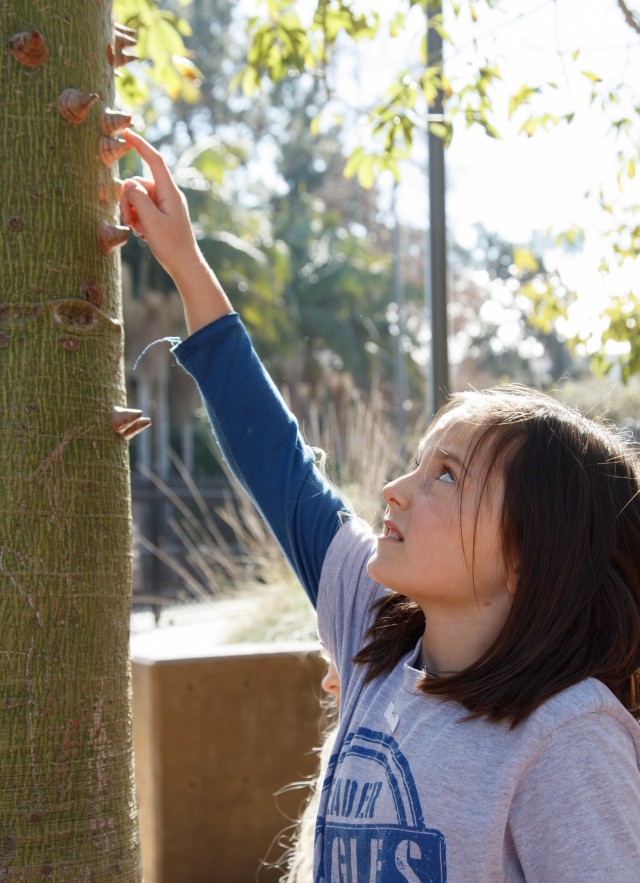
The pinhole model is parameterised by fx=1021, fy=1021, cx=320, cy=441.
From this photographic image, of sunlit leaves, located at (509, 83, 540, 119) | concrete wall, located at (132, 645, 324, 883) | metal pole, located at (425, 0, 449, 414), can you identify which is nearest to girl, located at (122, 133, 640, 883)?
sunlit leaves, located at (509, 83, 540, 119)

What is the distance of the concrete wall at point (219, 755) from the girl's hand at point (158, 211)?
8.87ft

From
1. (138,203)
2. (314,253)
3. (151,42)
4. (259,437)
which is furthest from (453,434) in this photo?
(314,253)

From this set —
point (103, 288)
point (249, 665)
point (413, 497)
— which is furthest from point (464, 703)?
point (249, 665)

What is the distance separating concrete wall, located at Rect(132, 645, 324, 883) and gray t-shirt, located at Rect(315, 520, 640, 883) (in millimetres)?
2663

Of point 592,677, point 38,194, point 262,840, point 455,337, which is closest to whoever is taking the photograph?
point 592,677

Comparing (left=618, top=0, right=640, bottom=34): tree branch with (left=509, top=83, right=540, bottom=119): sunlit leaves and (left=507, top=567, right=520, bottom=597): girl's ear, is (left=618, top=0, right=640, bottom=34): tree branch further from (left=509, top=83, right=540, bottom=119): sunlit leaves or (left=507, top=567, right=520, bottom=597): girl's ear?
(left=507, top=567, right=520, bottom=597): girl's ear

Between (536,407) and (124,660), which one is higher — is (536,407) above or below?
above

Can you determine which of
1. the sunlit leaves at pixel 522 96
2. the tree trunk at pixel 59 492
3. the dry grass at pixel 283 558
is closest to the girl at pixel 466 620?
the tree trunk at pixel 59 492

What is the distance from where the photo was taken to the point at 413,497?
1603 mm

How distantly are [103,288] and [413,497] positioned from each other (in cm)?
60

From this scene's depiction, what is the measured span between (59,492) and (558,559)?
0.75 metres

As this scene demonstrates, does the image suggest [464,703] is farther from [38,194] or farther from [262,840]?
[262,840]

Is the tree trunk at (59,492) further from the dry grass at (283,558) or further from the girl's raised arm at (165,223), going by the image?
the dry grass at (283,558)

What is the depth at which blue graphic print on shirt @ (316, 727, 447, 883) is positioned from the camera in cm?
138
